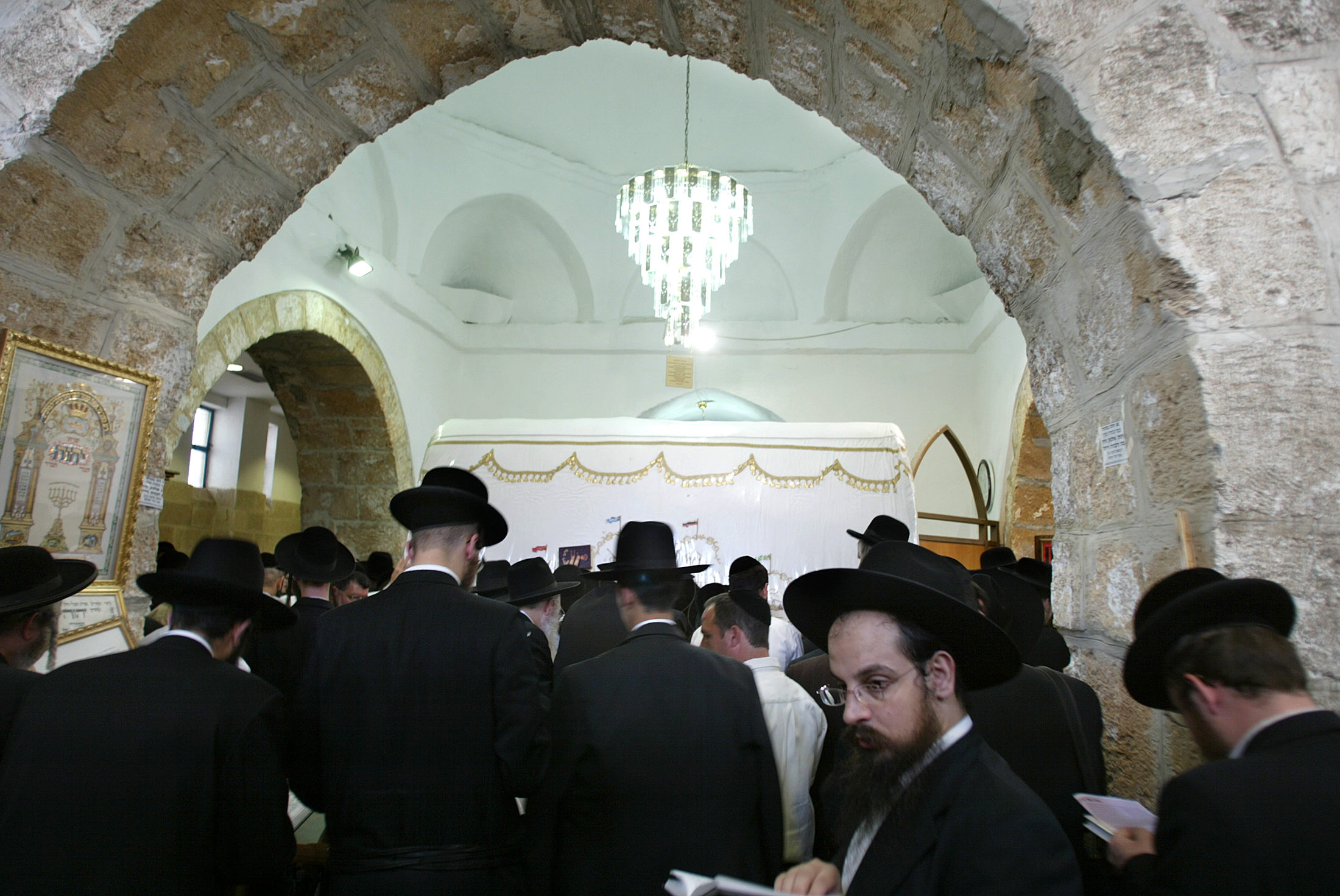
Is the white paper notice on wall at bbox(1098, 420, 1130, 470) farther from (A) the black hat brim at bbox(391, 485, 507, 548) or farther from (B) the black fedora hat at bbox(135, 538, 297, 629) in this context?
(B) the black fedora hat at bbox(135, 538, 297, 629)

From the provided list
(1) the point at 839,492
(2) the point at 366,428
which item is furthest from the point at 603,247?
(1) the point at 839,492

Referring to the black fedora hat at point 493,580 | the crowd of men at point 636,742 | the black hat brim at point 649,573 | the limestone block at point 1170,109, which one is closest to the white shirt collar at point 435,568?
the crowd of men at point 636,742

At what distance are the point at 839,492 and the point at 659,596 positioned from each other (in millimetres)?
4745

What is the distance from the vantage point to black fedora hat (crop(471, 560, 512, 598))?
184 inches

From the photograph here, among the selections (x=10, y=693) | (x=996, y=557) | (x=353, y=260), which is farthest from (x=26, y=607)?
(x=353, y=260)

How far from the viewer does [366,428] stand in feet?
27.1

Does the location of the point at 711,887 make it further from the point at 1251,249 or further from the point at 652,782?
the point at 1251,249

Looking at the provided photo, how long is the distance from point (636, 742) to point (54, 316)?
2.29 m

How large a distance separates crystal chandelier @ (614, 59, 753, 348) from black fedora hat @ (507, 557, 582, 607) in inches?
160

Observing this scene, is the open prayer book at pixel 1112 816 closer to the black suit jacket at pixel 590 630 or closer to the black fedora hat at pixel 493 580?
the black suit jacket at pixel 590 630

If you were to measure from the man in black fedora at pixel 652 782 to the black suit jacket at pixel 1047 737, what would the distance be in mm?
597

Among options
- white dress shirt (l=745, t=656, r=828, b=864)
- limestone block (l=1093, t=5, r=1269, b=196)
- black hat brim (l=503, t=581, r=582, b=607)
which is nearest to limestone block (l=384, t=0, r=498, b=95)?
limestone block (l=1093, t=5, r=1269, b=196)

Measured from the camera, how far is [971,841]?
1.15 m

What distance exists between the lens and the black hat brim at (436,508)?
2197 mm
